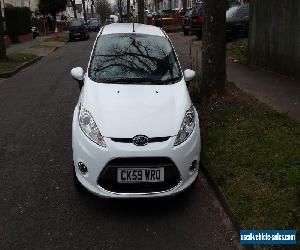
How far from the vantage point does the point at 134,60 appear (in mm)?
6016

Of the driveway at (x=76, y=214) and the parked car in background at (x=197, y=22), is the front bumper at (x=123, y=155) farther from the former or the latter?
the parked car in background at (x=197, y=22)

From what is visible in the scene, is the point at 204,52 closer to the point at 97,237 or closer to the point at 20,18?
the point at 97,237

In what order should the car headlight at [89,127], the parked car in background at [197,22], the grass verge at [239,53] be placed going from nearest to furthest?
the car headlight at [89,127] → the grass verge at [239,53] → the parked car in background at [197,22]

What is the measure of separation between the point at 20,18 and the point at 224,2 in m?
27.3

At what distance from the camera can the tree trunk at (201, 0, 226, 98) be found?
7.73 m

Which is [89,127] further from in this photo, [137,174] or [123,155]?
[137,174]

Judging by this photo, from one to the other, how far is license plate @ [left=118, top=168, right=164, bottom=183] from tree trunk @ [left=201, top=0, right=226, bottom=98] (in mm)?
3878

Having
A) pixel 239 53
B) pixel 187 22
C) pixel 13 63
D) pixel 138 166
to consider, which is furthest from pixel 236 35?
pixel 138 166

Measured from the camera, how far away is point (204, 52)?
26.3 feet

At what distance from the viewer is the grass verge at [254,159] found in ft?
14.5

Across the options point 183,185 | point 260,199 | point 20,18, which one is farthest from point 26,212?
point 20,18

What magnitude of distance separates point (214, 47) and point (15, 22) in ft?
85.7

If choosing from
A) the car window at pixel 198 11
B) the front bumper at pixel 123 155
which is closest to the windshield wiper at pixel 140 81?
the front bumper at pixel 123 155

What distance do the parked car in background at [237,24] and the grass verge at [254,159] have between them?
Result: 42.5ft
